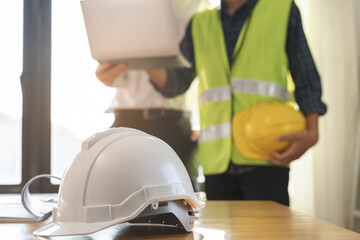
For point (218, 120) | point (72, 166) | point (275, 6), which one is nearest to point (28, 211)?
point (72, 166)

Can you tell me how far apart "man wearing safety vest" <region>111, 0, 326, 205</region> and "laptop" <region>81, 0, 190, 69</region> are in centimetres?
20

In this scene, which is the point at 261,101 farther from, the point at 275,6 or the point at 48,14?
the point at 48,14

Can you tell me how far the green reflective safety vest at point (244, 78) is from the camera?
1759mm

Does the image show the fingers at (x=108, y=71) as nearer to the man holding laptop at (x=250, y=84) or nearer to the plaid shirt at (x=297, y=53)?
the plaid shirt at (x=297, y=53)

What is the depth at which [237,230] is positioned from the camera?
0.84 metres

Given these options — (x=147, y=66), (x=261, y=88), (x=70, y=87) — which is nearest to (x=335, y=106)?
(x=261, y=88)

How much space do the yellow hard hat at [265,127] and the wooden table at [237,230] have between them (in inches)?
22.5

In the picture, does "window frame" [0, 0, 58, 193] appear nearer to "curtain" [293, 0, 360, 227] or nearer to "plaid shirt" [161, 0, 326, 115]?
"plaid shirt" [161, 0, 326, 115]

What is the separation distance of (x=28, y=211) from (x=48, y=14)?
183 centimetres

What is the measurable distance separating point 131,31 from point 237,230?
3.49 feet

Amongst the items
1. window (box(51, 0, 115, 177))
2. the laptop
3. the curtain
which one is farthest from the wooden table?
window (box(51, 0, 115, 177))

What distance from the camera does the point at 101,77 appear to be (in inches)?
75.2

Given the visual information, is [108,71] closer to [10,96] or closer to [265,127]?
[265,127]

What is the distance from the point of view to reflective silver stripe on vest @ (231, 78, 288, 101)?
1.75m
